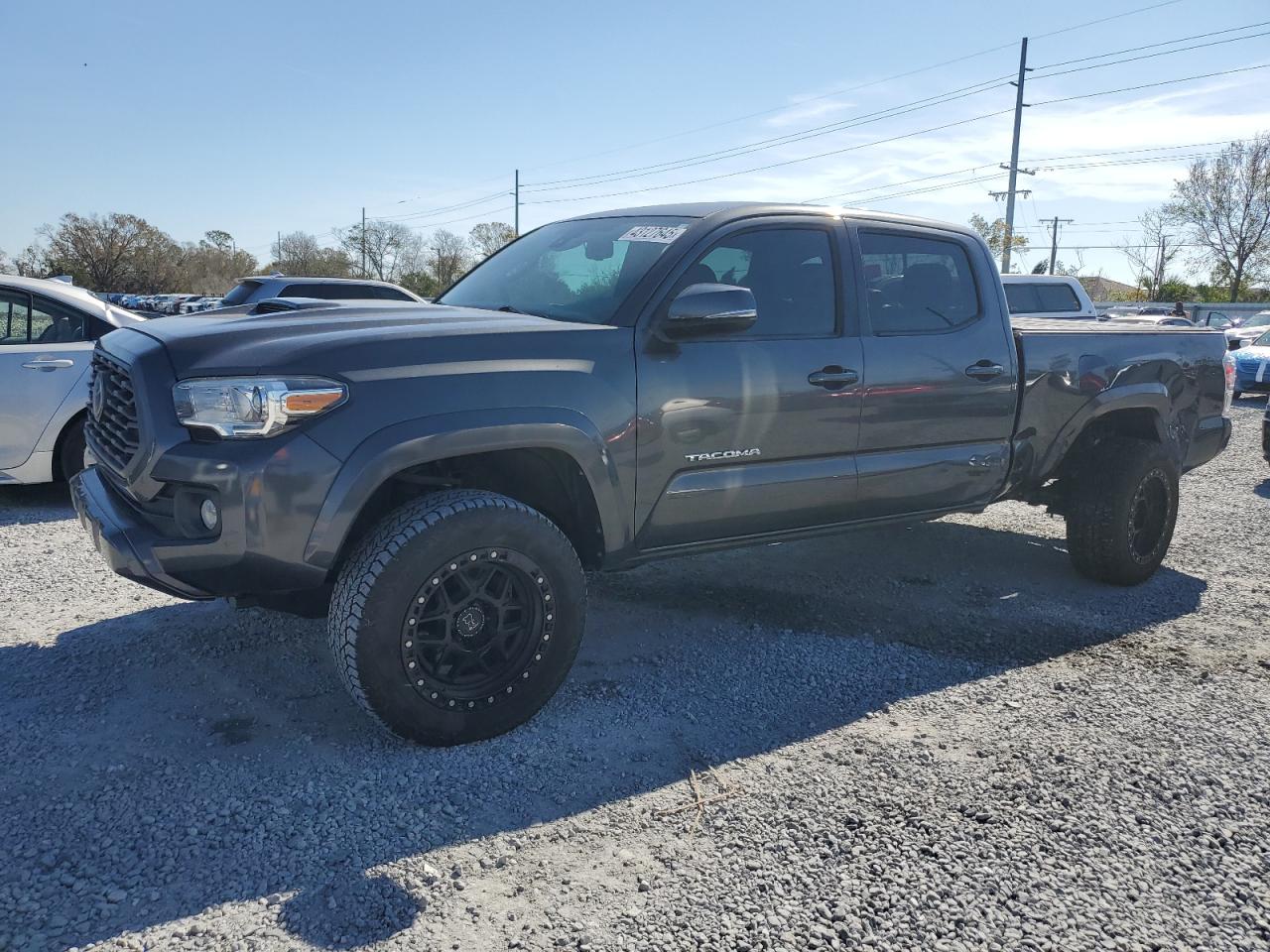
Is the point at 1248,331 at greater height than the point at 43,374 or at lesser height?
greater

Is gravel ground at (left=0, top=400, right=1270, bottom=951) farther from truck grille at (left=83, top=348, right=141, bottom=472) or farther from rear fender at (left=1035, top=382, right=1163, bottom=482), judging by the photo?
truck grille at (left=83, top=348, right=141, bottom=472)

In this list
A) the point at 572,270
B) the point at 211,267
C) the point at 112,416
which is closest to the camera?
the point at 112,416

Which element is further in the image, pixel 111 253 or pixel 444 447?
pixel 111 253

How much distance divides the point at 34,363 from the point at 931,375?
18.5 feet

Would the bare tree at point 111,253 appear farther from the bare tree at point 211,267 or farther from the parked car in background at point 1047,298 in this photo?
the parked car in background at point 1047,298

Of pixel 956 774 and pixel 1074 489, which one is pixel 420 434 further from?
pixel 1074 489

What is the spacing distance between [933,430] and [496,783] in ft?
8.28

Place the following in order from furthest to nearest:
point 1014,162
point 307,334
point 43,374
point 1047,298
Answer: point 1014,162 → point 1047,298 → point 43,374 → point 307,334

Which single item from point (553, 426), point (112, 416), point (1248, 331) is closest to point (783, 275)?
point (553, 426)

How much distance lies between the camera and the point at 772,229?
406 cm

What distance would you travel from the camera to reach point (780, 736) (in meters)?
3.41

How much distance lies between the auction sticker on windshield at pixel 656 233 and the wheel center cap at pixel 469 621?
164cm

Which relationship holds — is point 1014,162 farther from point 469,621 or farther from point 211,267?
point 211,267

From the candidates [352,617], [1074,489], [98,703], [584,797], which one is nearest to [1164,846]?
[584,797]
